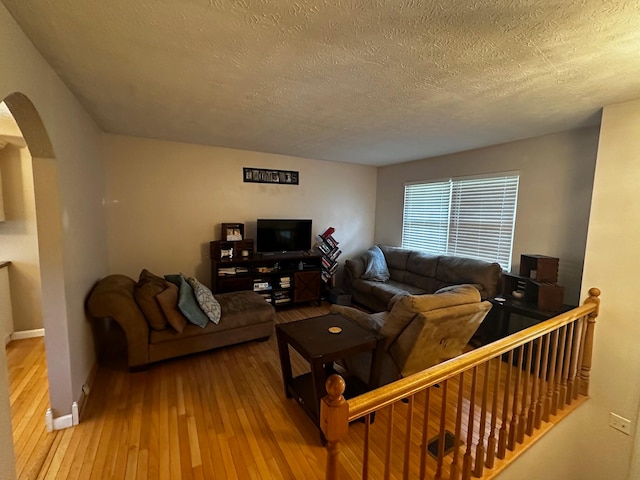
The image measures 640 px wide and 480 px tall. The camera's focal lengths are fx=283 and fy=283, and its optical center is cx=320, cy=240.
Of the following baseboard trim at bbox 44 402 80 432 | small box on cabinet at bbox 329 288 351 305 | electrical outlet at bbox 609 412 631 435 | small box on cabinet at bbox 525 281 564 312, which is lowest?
electrical outlet at bbox 609 412 631 435

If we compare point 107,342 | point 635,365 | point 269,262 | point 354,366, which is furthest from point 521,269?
point 107,342

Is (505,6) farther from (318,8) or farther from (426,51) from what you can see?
(318,8)

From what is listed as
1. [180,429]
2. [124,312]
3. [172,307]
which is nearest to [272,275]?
[172,307]

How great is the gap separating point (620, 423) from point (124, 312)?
4.29 metres

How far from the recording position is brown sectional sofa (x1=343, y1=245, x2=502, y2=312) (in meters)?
3.43

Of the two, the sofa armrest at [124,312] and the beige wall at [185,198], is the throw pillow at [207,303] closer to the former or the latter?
the sofa armrest at [124,312]

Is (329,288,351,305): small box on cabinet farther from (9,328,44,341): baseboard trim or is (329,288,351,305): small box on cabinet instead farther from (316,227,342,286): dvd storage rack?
(9,328,44,341): baseboard trim

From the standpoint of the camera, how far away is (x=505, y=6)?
1203 millimetres

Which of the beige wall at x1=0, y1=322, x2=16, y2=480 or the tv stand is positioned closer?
the beige wall at x1=0, y1=322, x2=16, y2=480

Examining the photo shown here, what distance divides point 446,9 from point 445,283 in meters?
3.32

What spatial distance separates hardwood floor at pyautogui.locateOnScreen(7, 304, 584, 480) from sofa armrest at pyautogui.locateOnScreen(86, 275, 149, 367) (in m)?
0.24

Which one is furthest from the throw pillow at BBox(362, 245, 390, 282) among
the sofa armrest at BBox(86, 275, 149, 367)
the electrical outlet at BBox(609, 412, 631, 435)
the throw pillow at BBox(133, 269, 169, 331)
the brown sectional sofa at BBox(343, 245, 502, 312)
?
the sofa armrest at BBox(86, 275, 149, 367)

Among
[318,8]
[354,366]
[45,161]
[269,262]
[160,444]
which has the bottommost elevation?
[160,444]

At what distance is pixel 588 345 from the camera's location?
2.36m
